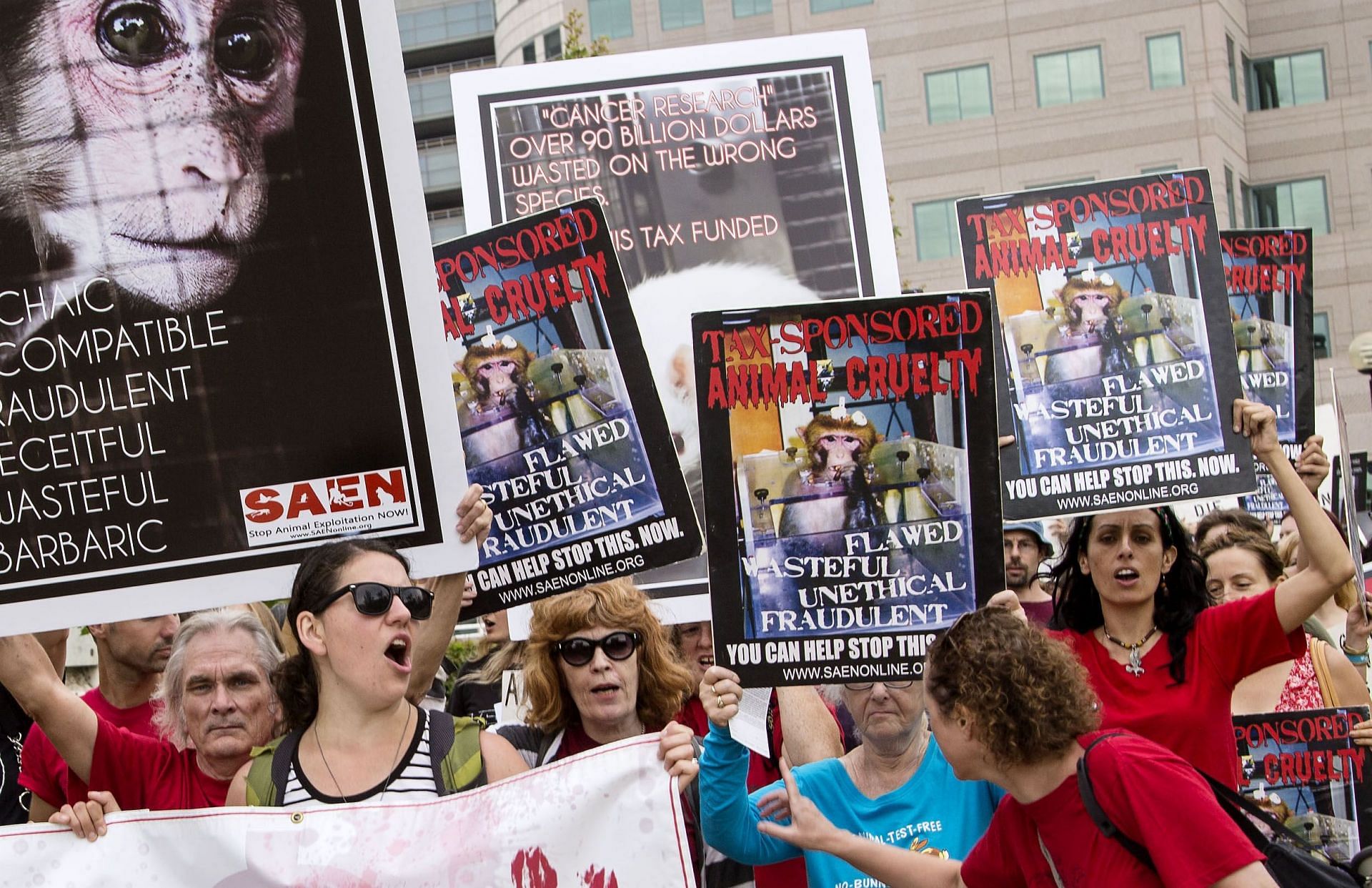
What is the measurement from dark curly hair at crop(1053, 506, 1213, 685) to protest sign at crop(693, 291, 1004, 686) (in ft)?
2.81

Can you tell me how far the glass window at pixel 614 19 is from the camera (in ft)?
144

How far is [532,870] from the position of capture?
3809 mm

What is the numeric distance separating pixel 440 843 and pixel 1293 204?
40383 mm

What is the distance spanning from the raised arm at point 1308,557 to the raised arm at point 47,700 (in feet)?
10.2

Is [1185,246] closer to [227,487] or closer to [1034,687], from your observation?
[1034,687]

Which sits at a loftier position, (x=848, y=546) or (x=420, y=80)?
(x=420, y=80)

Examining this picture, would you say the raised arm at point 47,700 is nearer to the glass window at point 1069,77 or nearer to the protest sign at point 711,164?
the protest sign at point 711,164

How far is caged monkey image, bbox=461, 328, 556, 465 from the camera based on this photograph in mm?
5066

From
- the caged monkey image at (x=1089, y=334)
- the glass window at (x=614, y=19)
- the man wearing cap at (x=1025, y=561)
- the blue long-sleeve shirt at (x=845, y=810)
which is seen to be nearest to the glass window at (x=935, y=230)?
the glass window at (x=614, y=19)

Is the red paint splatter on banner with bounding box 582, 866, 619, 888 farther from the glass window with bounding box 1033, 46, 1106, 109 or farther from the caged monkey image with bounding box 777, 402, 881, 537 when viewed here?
the glass window with bounding box 1033, 46, 1106, 109

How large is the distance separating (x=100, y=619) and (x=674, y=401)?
Result: 7.85ft

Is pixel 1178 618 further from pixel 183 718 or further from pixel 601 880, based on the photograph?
pixel 183 718

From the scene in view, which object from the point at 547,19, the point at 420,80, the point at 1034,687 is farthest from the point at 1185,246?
the point at 420,80

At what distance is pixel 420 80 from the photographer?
71.1 metres
